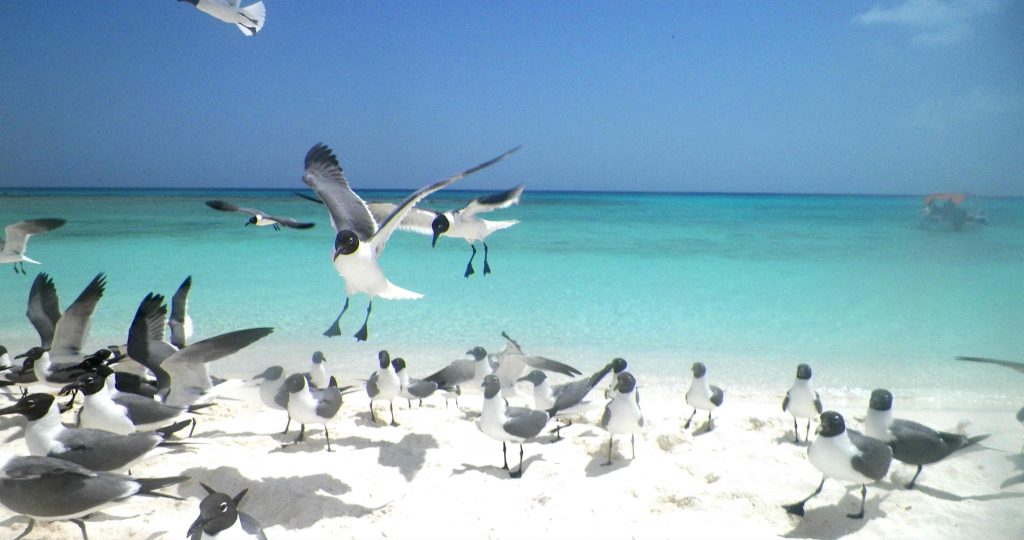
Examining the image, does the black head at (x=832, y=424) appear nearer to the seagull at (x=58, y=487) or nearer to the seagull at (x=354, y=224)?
the seagull at (x=354, y=224)

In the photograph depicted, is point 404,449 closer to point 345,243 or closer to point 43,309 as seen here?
point 345,243

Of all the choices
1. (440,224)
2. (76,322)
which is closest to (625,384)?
(440,224)

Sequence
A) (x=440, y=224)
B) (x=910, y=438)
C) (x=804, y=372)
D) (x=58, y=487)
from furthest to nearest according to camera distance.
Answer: (x=804, y=372), (x=440, y=224), (x=910, y=438), (x=58, y=487)

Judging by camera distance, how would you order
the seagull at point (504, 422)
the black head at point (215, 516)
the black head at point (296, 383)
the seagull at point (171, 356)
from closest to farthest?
the black head at point (215, 516), the seagull at point (171, 356), the seagull at point (504, 422), the black head at point (296, 383)

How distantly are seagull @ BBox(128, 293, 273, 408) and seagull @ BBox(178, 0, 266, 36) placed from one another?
6.13 feet

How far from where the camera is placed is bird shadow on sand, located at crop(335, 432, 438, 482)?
4.10 metres

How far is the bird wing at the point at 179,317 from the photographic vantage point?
515cm

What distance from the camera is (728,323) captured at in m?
8.70

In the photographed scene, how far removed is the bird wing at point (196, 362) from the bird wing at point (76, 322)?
1.23 metres

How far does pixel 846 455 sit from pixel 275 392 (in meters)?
4.14

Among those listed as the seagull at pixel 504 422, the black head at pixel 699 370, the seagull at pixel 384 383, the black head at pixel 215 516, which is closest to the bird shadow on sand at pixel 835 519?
the black head at pixel 699 370

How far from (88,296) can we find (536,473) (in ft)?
12.6

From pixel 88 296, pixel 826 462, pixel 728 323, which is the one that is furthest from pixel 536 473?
pixel 728 323

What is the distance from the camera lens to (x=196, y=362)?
391 cm
